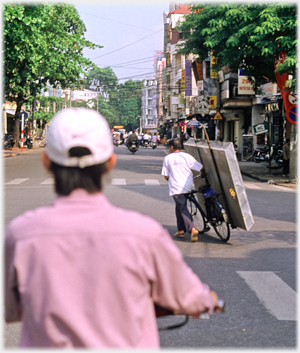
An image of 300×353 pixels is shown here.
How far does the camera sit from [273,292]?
19.7 feet

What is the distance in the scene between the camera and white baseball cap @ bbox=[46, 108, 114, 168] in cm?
181

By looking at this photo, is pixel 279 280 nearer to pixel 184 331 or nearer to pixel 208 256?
pixel 208 256

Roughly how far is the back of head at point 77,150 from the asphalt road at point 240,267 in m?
0.25

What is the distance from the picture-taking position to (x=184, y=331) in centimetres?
472

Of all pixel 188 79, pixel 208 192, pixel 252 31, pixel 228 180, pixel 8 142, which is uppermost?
pixel 188 79

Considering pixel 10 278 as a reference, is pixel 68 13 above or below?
above

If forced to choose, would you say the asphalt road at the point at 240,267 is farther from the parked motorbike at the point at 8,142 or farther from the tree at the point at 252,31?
the parked motorbike at the point at 8,142

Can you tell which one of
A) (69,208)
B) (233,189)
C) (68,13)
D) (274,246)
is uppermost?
(68,13)

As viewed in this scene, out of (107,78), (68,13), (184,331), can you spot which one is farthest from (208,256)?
(107,78)

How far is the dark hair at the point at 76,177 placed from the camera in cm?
183

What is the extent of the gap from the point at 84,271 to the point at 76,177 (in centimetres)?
31

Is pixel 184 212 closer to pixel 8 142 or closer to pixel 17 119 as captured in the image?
pixel 8 142

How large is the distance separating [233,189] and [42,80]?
3000 cm

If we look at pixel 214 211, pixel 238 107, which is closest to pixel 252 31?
pixel 214 211
